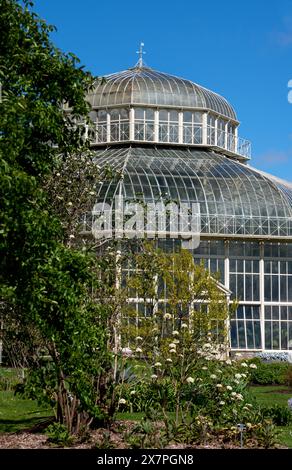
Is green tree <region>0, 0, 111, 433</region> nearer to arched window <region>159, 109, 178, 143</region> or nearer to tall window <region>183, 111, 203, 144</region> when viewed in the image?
arched window <region>159, 109, 178, 143</region>

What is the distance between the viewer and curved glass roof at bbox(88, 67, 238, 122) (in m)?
47.4

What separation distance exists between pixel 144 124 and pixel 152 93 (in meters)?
2.18

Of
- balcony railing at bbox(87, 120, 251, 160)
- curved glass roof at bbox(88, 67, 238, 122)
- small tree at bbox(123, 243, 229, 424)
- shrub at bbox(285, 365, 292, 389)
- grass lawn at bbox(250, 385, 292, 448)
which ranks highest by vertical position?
curved glass roof at bbox(88, 67, 238, 122)

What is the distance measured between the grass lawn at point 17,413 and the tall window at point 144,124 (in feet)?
78.7

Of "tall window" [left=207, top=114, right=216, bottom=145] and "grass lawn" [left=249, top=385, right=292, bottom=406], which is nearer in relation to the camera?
"grass lawn" [left=249, top=385, right=292, bottom=406]

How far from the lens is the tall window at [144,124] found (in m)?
46.1

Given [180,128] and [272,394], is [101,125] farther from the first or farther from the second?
[272,394]

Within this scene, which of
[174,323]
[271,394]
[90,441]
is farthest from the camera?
[271,394]

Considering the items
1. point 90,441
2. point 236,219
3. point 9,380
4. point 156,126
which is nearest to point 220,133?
point 156,126

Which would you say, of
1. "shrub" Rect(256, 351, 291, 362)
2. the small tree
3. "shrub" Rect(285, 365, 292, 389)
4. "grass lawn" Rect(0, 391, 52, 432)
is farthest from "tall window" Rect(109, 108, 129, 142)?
"grass lawn" Rect(0, 391, 52, 432)

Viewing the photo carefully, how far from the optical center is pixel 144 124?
46.7m

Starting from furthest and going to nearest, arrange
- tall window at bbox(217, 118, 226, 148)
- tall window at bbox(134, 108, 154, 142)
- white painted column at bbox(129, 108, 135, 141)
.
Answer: tall window at bbox(217, 118, 226, 148) → tall window at bbox(134, 108, 154, 142) → white painted column at bbox(129, 108, 135, 141)

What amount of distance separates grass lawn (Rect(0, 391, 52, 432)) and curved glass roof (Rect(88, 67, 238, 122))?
26.1 m

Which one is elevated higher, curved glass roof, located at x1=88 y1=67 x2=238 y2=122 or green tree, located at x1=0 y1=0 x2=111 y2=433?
curved glass roof, located at x1=88 y1=67 x2=238 y2=122
